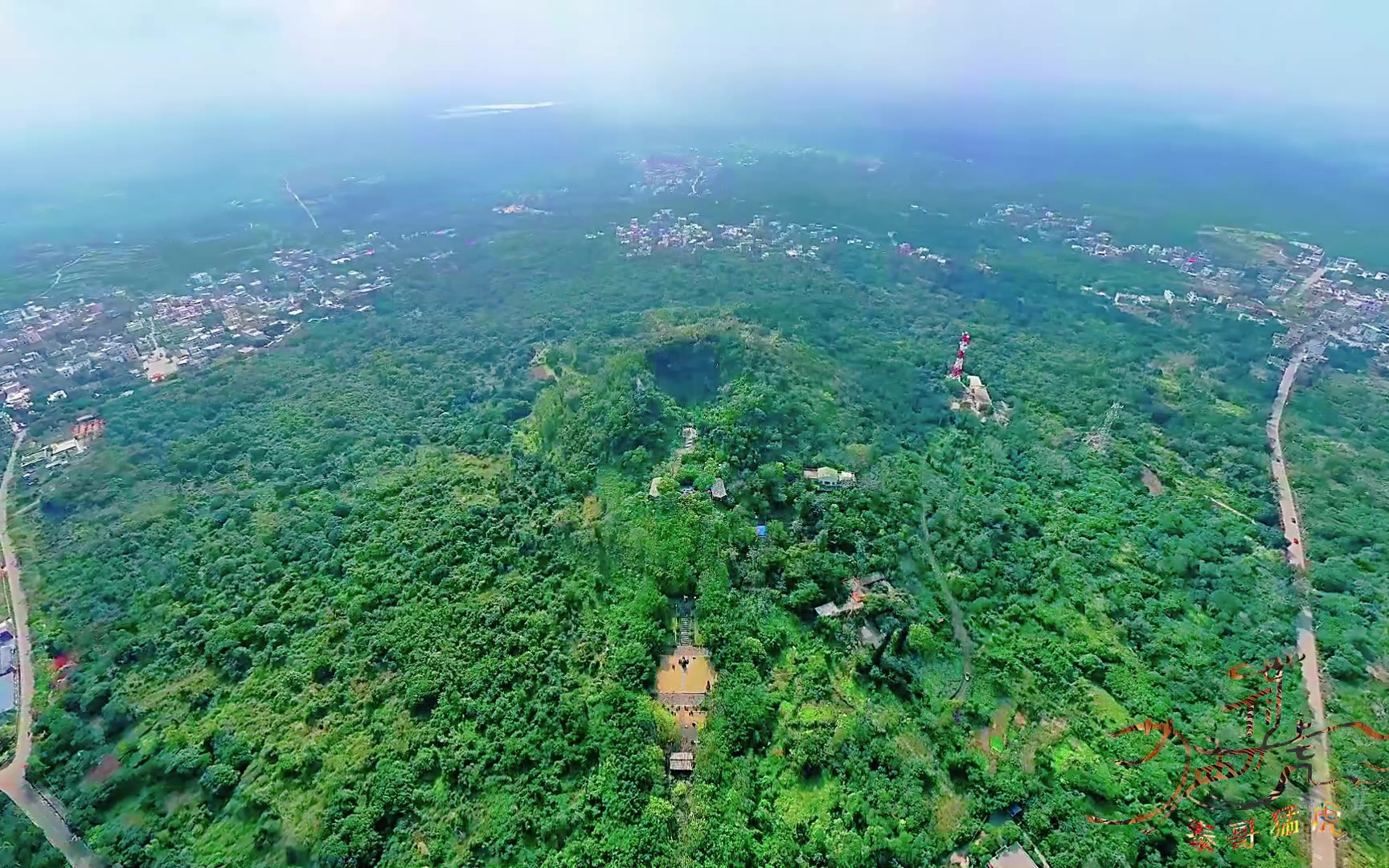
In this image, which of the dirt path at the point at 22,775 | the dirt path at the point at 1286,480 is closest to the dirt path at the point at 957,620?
the dirt path at the point at 1286,480

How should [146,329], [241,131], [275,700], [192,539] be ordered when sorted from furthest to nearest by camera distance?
1. [241,131]
2. [146,329]
3. [192,539]
4. [275,700]

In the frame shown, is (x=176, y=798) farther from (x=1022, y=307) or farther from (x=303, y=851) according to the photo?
(x=1022, y=307)

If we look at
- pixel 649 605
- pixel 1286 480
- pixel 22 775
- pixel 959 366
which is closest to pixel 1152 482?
pixel 1286 480

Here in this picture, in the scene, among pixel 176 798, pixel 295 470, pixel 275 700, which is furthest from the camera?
pixel 295 470

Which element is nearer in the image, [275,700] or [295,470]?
[275,700]

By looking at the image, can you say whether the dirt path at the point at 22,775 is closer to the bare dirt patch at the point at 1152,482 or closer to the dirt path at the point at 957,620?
the dirt path at the point at 957,620

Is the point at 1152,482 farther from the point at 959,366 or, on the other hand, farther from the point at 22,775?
the point at 22,775

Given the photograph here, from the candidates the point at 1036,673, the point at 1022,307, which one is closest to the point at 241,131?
the point at 1022,307
